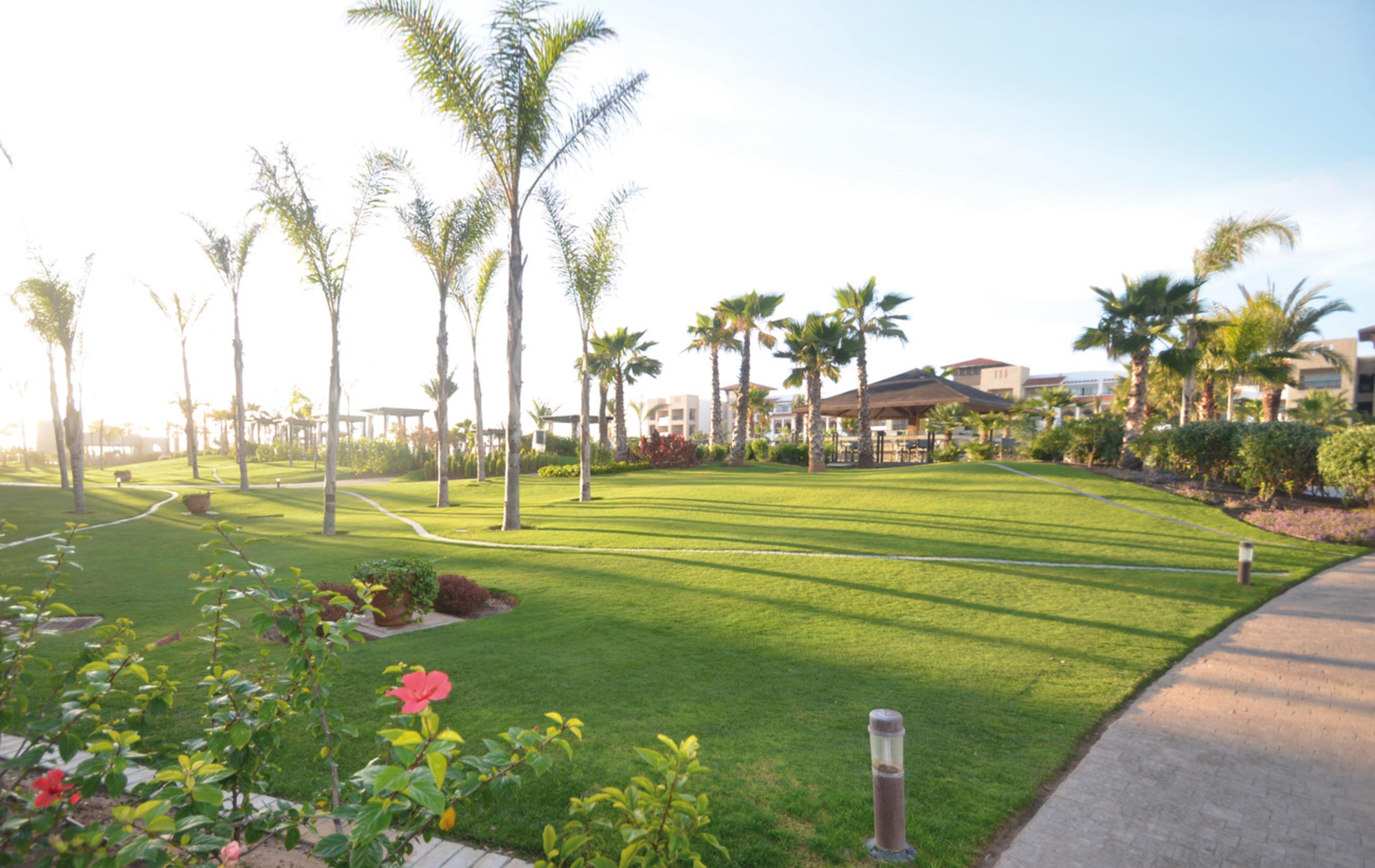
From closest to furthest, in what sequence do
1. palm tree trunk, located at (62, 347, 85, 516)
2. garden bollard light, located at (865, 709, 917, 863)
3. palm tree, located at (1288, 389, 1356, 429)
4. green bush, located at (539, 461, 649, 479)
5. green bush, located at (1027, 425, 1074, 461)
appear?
1. garden bollard light, located at (865, 709, 917, 863)
2. palm tree trunk, located at (62, 347, 85, 516)
3. green bush, located at (1027, 425, 1074, 461)
4. green bush, located at (539, 461, 649, 479)
5. palm tree, located at (1288, 389, 1356, 429)

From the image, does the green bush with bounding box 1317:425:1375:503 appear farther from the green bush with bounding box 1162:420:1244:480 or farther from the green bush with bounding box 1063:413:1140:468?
the green bush with bounding box 1063:413:1140:468

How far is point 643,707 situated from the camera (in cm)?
488

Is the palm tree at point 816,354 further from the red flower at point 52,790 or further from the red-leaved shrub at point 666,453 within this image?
the red flower at point 52,790

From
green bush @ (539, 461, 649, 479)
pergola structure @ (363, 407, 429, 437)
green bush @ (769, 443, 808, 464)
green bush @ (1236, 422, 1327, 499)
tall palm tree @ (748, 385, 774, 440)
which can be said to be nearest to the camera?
green bush @ (1236, 422, 1327, 499)

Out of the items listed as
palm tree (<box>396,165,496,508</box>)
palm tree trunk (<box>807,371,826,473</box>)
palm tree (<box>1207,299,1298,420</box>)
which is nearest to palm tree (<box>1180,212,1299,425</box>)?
palm tree (<box>1207,299,1298,420</box>)

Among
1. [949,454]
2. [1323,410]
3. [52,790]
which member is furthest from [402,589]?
[1323,410]

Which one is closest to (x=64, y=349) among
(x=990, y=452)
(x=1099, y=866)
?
(x=1099, y=866)

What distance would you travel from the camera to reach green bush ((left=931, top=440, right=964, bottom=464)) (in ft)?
88.7

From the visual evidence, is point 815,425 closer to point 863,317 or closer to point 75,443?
point 863,317

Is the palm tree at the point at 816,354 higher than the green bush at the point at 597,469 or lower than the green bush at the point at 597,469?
higher

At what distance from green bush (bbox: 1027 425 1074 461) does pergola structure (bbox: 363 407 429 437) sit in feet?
119

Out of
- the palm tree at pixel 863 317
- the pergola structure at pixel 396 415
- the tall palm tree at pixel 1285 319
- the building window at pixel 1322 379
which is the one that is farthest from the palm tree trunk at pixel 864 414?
the building window at pixel 1322 379

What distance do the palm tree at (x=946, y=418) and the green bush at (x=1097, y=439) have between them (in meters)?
7.89

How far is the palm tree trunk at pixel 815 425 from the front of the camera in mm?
25156
